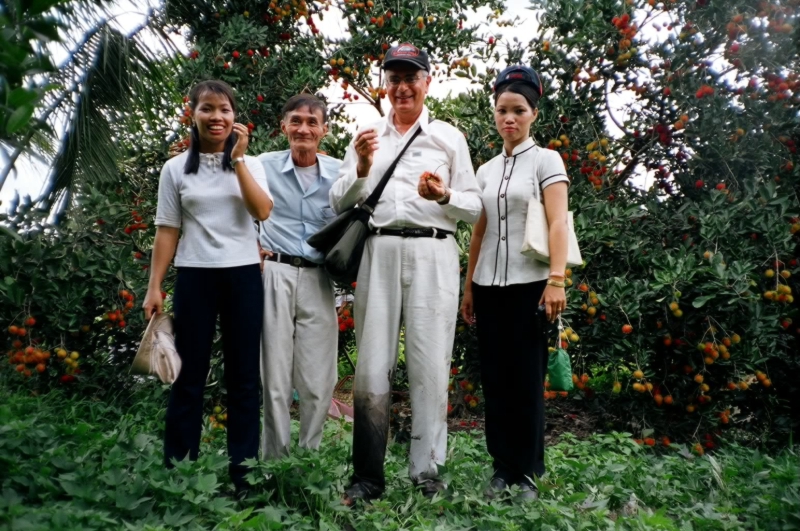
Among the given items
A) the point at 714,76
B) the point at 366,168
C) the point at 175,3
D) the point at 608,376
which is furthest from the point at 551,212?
the point at 175,3

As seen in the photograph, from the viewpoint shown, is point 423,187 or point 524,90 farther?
point 524,90

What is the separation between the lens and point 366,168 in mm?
3080

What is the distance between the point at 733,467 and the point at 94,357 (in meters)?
4.05

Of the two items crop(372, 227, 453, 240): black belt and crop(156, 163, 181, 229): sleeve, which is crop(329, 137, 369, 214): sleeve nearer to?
crop(372, 227, 453, 240): black belt

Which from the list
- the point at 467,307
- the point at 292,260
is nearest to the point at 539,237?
the point at 467,307

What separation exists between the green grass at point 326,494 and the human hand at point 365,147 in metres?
1.21

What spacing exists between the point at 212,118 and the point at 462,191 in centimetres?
111

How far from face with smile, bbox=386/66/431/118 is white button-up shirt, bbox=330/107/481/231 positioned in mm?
72

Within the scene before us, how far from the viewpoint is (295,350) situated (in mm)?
3330

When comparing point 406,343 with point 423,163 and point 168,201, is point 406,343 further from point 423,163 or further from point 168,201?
point 168,201

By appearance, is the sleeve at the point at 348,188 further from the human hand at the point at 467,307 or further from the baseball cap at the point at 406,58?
the human hand at the point at 467,307

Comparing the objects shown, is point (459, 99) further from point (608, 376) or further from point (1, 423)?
point (1, 423)

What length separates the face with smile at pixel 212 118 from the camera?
3.13 meters

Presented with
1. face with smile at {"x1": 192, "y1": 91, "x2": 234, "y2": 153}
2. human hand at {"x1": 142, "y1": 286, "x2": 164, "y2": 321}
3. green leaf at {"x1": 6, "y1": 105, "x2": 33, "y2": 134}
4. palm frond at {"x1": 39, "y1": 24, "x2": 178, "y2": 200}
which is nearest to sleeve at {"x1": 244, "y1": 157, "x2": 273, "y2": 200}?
face with smile at {"x1": 192, "y1": 91, "x2": 234, "y2": 153}
